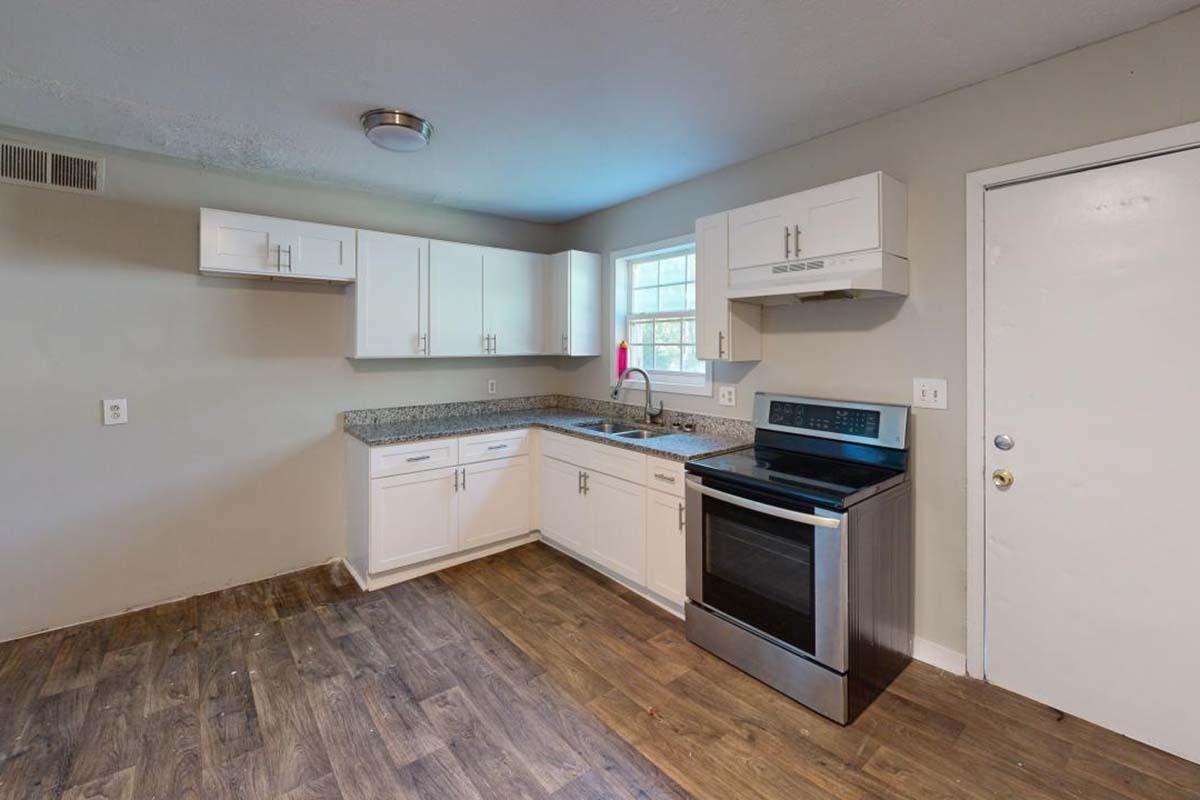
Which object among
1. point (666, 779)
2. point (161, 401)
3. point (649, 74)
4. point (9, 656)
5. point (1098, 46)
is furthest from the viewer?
point (161, 401)

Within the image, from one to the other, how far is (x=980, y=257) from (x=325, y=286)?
3.43 metres

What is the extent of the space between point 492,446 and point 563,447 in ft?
1.52

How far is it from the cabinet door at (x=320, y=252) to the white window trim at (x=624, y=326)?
172 centimetres

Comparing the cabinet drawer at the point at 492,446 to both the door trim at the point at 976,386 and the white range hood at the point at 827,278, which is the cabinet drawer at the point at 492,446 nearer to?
the white range hood at the point at 827,278

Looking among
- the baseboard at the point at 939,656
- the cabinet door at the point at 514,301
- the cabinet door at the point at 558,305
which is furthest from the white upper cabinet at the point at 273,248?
the baseboard at the point at 939,656

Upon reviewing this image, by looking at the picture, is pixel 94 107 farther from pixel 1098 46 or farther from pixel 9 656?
pixel 1098 46

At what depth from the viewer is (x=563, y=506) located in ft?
11.3

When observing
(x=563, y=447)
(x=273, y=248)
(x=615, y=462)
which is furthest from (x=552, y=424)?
(x=273, y=248)

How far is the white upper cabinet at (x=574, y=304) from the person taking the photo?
3895 mm

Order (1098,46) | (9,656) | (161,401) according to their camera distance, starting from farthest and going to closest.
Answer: (161,401)
(9,656)
(1098,46)

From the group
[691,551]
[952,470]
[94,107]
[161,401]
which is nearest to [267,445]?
[161,401]

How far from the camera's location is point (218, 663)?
7.71ft

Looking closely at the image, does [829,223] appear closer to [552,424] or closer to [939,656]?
[939,656]

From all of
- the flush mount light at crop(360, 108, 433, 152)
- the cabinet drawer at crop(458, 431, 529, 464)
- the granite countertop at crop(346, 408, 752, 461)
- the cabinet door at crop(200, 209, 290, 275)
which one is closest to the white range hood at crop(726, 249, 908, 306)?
the granite countertop at crop(346, 408, 752, 461)
